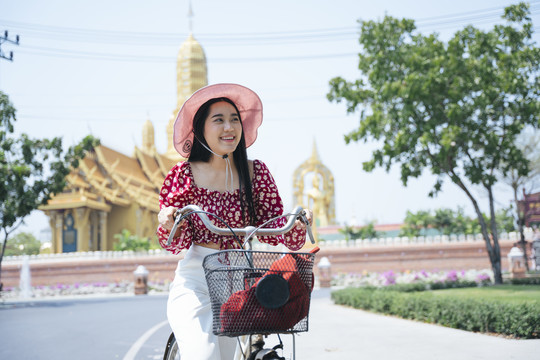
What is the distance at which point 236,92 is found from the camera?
314 centimetres

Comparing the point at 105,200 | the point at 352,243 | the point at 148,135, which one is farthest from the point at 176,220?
the point at 148,135

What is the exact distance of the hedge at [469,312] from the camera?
23.2ft

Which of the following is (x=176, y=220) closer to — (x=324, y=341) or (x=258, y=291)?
(x=258, y=291)

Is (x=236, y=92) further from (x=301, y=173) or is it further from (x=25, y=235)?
(x=25, y=235)

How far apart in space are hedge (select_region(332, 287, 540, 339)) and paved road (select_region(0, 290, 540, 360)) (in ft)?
0.70

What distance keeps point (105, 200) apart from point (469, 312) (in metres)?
31.1

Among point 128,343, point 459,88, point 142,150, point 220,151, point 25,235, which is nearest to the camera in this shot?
point 220,151

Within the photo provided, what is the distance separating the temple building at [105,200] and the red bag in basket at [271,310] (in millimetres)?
33193

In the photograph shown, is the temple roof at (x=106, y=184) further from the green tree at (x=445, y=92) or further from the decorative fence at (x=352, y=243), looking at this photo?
the green tree at (x=445, y=92)

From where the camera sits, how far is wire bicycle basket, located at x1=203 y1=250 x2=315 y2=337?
2066 mm

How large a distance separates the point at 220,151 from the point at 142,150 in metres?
36.9

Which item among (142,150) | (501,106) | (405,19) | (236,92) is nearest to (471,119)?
(501,106)

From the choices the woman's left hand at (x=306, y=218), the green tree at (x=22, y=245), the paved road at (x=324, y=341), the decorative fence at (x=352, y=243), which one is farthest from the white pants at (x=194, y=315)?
the green tree at (x=22, y=245)

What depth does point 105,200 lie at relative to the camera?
36906mm
